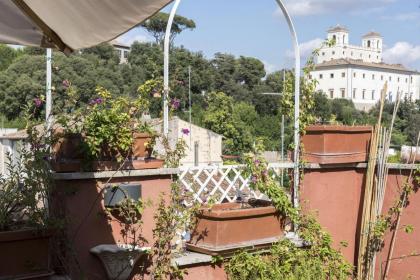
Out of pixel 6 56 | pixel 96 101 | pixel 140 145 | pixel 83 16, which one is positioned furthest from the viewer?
pixel 6 56

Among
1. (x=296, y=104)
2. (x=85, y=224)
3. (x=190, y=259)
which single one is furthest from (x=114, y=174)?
(x=296, y=104)

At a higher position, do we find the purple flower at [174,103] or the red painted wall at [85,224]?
the purple flower at [174,103]

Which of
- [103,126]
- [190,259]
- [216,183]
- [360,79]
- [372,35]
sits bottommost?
[190,259]

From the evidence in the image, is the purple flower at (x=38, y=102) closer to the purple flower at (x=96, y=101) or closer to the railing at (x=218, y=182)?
the purple flower at (x=96, y=101)

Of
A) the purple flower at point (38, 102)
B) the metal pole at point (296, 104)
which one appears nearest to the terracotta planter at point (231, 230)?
the metal pole at point (296, 104)

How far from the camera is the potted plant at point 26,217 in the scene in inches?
116

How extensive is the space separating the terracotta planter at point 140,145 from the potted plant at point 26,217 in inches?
22.6

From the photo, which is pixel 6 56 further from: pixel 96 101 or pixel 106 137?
pixel 106 137

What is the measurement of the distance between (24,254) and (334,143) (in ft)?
8.32

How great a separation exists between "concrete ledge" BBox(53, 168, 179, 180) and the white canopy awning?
123 cm

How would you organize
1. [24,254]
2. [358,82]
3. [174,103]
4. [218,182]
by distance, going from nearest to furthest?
1. [24,254]
2. [174,103]
3. [218,182]
4. [358,82]

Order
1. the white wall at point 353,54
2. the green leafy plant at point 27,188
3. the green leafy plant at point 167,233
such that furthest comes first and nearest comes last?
the white wall at point 353,54
the green leafy plant at point 167,233
the green leafy plant at point 27,188

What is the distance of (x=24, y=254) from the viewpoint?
2979 mm

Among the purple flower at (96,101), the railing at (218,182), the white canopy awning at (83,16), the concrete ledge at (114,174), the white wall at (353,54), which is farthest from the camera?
the white wall at (353,54)
